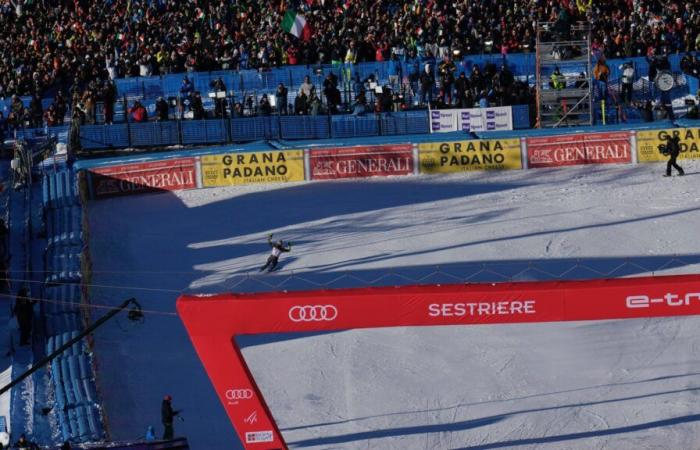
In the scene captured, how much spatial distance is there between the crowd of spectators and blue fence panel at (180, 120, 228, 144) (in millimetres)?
2983

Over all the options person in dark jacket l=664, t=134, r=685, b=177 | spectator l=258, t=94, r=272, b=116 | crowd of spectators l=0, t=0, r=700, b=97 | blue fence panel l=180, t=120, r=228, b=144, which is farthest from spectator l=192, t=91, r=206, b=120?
person in dark jacket l=664, t=134, r=685, b=177

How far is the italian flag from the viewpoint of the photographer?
4194cm

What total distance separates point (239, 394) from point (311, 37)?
76.5ft

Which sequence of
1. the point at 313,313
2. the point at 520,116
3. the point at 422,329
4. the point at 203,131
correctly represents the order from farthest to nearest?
the point at 203,131 < the point at 520,116 < the point at 422,329 < the point at 313,313

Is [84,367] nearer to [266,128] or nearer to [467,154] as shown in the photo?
[467,154]

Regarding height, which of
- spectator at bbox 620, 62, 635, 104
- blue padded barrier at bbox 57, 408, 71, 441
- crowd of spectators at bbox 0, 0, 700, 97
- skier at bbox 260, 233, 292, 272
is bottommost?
blue padded barrier at bbox 57, 408, 71, 441

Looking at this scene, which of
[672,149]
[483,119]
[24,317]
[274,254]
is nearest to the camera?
[24,317]

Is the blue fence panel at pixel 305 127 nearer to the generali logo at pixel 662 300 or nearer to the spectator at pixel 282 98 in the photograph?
the spectator at pixel 282 98

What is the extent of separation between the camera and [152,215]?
35.5 m

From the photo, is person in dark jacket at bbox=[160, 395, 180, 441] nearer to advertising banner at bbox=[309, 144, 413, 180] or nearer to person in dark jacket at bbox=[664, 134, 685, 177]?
advertising banner at bbox=[309, 144, 413, 180]

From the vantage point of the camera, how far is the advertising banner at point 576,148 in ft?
122

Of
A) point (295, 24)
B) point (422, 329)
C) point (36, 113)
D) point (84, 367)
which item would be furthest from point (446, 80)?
point (84, 367)

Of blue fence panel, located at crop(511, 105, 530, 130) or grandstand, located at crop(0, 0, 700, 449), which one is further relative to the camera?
blue fence panel, located at crop(511, 105, 530, 130)

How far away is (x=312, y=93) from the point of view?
40812 mm
